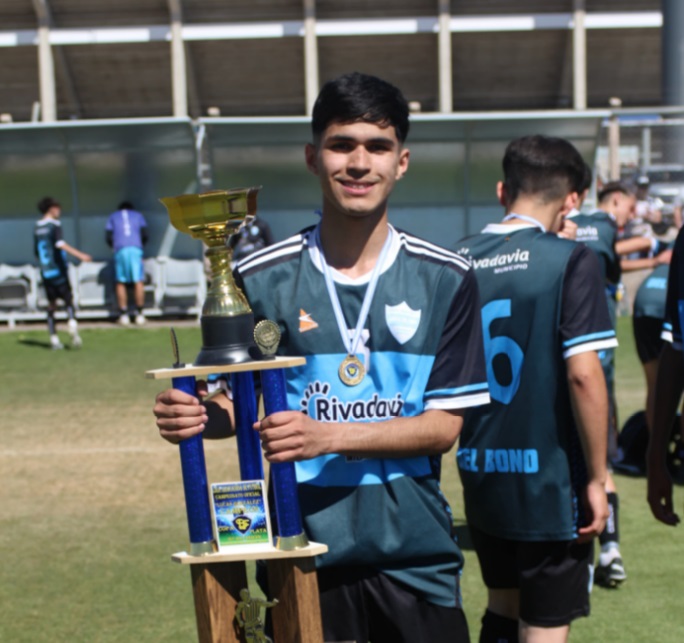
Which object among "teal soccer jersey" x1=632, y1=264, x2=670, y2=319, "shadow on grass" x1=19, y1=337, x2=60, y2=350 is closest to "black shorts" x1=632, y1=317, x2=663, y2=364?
"teal soccer jersey" x1=632, y1=264, x2=670, y2=319

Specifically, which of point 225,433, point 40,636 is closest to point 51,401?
point 40,636

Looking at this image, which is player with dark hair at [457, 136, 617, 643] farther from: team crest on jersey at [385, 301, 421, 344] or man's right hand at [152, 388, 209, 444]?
man's right hand at [152, 388, 209, 444]

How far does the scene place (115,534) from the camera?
7.64 m

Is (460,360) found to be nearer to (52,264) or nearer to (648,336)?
(648,336)

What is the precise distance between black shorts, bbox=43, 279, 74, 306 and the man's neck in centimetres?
1420

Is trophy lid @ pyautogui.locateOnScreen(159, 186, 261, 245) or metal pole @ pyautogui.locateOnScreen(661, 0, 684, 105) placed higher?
metal pole @ pyautogui.locateOnScreen(661, 0, 684, 105)

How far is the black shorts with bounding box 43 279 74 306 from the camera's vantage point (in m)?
17.0

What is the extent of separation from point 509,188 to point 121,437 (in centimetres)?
667

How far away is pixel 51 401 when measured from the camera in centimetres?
1281

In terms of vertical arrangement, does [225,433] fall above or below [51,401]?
above

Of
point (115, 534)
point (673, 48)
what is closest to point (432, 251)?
point (115, 534)

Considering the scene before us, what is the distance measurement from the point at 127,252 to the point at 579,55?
17.3 metres

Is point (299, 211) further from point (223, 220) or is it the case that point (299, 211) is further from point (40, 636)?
point (223, 220)

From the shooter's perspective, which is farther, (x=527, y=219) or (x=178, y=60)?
(x=178, y=60)
